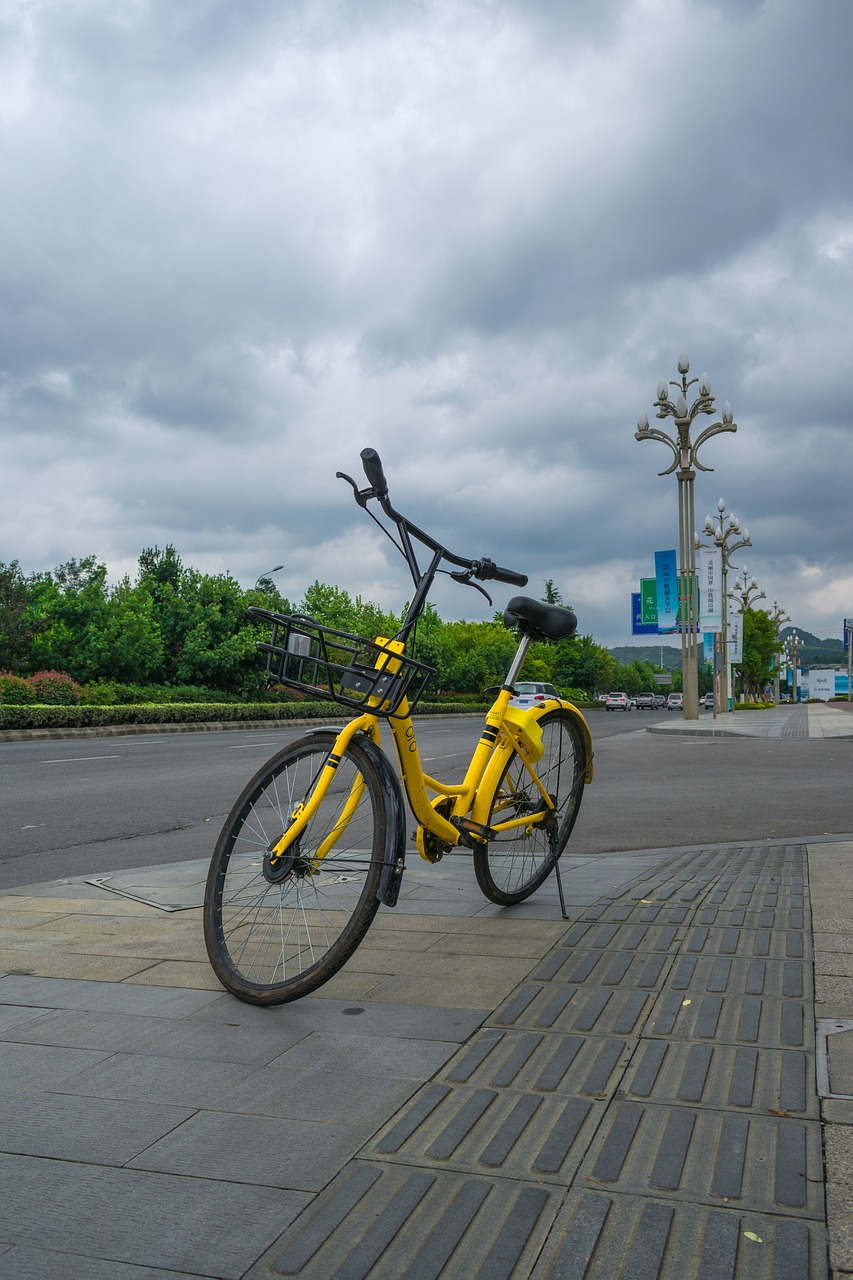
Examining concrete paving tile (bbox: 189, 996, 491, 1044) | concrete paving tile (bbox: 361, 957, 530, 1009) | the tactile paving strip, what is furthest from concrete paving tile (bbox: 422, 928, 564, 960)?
concrete paving tile (bbox: 189, 996, 491, 1044)

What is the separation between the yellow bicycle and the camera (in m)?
3.45

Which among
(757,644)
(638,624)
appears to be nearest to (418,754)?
(638,624)

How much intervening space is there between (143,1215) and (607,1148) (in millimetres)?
1021

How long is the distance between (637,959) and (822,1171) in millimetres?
1734

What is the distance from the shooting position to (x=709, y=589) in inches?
1308

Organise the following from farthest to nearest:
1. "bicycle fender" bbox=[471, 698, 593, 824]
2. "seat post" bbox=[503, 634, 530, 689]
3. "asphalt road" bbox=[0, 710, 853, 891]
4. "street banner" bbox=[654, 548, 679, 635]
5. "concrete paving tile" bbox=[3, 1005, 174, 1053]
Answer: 1. "street banner" bbox=[654, 548, 679, 635]
2. "asphalt road" bbox=[0, 710, 853, 891]
3. "seat post" bbox=[503, 634, 530, 689]
4. "bicycle fender" bbox=[471, 698, 593, 824]
5. "concrete paving tile" bbox=[3, 1005, 174, 1053]

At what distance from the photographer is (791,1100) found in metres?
2.65

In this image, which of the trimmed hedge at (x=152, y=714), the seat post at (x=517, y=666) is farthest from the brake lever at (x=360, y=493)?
the trimmed hedge at (x=152, y=714)

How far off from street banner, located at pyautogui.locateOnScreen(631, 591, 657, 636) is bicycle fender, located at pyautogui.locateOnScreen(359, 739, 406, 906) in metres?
31.3

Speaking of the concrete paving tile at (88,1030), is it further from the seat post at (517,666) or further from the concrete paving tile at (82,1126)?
the seat post at (517,666)

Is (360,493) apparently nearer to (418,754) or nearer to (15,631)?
(418,754)

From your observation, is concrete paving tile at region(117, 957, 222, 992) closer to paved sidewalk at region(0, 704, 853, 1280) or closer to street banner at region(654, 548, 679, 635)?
paved sidewalk at region(0, 704, 853, 1280)

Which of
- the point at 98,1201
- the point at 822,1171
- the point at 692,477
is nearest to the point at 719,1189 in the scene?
the point at 822,1171

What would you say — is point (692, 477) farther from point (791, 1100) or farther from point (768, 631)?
point (768, 631)
